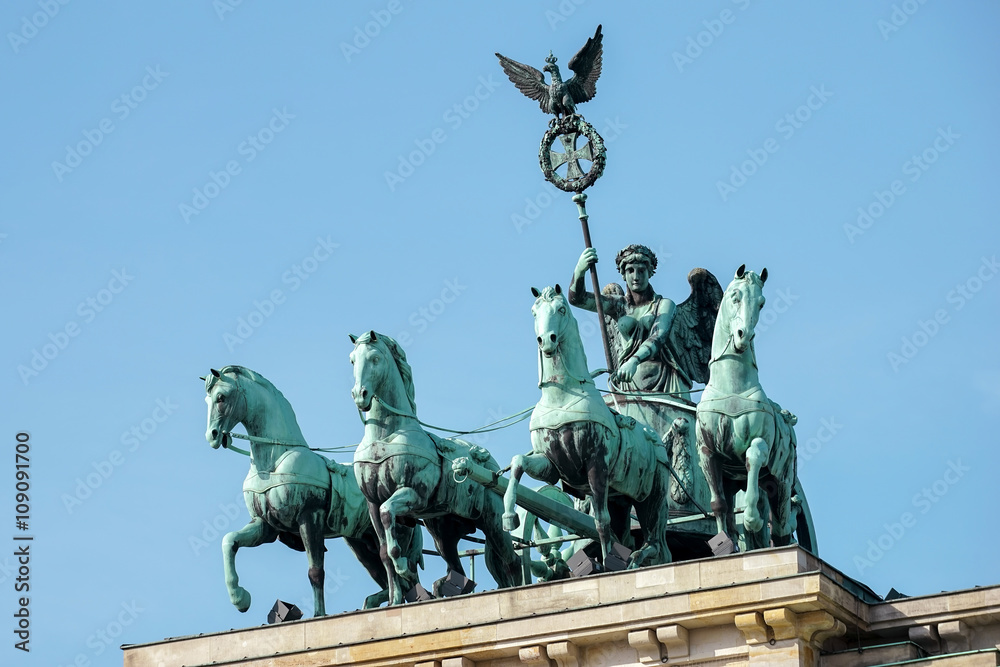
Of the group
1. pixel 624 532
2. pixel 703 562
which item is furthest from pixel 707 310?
pixel 703 562

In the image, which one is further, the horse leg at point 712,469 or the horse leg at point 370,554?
the horse leg at point 370,554

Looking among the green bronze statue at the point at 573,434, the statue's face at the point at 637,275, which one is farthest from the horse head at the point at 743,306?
the statue's face at the point at 637,275

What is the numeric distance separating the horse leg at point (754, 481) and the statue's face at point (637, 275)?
4842mm

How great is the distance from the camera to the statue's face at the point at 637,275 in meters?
33.0

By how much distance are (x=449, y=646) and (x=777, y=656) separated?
3.36 m

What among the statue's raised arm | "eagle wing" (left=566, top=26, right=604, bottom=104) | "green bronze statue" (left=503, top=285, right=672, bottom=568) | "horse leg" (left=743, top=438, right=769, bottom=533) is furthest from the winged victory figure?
"horse leg" (left=743, top=438, right=769, bottom=533)

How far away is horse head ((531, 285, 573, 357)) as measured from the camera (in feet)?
95.0

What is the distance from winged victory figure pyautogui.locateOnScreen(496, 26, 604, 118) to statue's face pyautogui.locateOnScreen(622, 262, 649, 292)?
6.39ft

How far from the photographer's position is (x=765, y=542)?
28625mm

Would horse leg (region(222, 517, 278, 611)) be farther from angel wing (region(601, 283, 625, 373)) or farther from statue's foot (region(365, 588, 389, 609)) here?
angel wing (region(601, 283, 625, 373))

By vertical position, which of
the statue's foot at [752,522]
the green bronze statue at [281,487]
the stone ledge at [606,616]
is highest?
the green bronze statue at [281,487]

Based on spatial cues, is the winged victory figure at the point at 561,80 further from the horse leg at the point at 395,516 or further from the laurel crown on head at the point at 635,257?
the horse leg at the point at 395,516

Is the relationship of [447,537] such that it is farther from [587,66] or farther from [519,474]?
[587,66]

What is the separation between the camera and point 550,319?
2897cm
